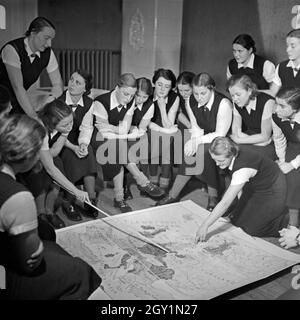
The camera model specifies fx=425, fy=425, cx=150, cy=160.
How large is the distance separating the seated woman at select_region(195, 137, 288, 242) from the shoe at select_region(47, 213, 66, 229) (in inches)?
18.1

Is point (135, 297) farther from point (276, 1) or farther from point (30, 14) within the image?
point (276, 1)

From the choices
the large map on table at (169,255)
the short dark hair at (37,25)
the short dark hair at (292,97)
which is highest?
the short dark hair at (37,25)

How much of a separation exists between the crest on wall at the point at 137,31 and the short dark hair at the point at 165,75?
119mm

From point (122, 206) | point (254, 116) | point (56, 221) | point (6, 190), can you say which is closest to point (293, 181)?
point (254, 116)

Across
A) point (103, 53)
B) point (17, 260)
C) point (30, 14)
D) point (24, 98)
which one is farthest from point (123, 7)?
point (17, 260)

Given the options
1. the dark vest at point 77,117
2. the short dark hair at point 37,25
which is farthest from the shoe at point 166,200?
the short dark hair at point 37,25

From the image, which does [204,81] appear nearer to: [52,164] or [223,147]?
[223,147]

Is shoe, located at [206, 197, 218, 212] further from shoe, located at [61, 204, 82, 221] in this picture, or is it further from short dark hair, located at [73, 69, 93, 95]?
short dark hair, located at [73, 69, 93, 95]

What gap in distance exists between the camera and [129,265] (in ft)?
4.00

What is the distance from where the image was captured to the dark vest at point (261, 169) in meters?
1.46

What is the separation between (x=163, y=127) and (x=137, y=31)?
1.21 ft

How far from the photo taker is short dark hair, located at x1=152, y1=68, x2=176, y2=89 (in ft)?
4.84

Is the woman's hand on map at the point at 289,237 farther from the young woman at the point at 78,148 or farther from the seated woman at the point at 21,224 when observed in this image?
the seated woman at the point at 21,224

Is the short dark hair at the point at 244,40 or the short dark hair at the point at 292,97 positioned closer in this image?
the short dark hair at the point at 292,97
